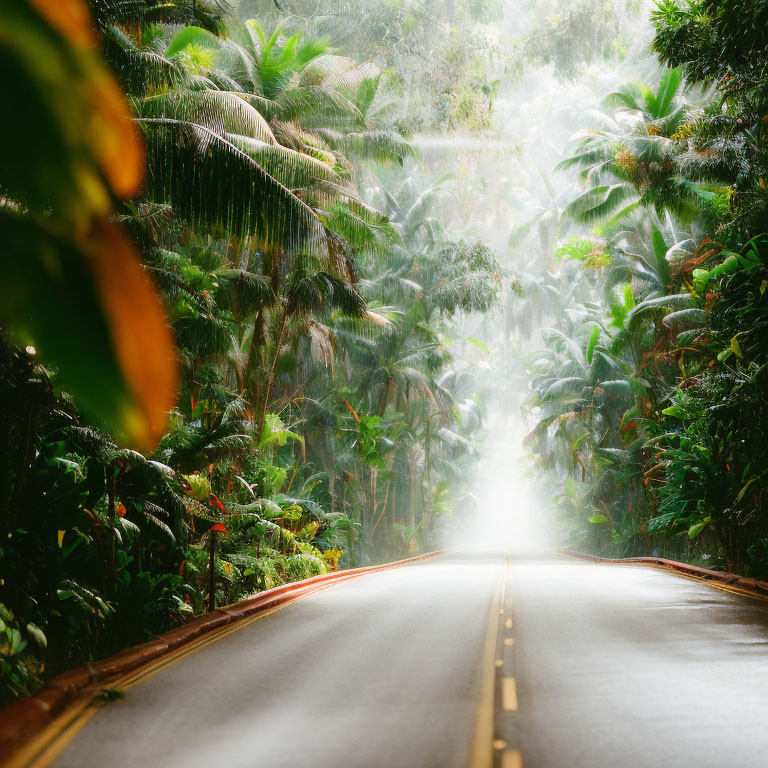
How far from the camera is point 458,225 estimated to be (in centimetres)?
4934

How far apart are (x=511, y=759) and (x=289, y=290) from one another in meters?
17.3

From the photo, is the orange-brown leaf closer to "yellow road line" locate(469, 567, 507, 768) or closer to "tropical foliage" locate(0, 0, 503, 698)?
"tropical foliage" locate(0, 0, 503, 698)

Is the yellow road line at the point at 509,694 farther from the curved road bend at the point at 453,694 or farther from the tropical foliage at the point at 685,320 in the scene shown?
the tropical foliage at the point at 685,320

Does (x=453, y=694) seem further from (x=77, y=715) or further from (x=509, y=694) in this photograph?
(x=77, y=715)

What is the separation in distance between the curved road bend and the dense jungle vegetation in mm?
1924

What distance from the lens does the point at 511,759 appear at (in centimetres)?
Answer: 524

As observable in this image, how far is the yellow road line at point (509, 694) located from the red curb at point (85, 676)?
11.9ft

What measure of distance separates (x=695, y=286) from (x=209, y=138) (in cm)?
1291

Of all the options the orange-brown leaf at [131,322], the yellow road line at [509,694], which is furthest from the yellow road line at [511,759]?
the orange-brown leaf at [131,322]

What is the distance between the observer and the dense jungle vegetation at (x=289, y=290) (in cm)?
116

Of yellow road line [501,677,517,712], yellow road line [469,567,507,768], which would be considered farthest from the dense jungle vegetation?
yellow road line [501,677,517,712]

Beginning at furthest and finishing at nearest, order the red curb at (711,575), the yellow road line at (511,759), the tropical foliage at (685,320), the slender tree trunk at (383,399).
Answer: the slender tree trunk at (383,399)
the red curb at (711,575)
the tropical foliage at (685,320)
the yellow road line at (511,759)

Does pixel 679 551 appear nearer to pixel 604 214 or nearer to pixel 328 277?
pixel 604 214

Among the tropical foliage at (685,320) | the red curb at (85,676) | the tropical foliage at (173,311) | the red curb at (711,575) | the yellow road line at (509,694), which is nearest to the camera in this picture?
the tropical foliage at (173,311)
